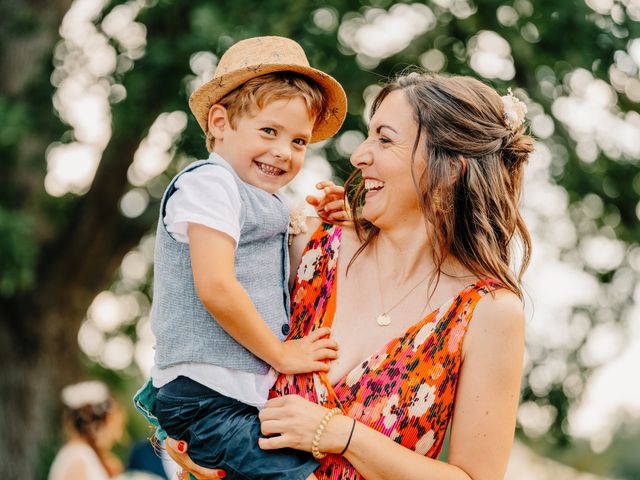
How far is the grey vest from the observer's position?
100 inches

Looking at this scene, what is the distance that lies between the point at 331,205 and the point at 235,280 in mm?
656

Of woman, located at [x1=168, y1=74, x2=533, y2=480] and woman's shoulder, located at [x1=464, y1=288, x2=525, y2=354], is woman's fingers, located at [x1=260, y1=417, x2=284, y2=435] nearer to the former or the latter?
woman, located at [x1=168, y1=74, x2=533, y2=480]

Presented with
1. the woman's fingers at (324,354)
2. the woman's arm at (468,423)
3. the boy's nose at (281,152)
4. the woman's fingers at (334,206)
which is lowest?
the woman's arm at (468,423)

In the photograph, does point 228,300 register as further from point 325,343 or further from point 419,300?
point 419,300

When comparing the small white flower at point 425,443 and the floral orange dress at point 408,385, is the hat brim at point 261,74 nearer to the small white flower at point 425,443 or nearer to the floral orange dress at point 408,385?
the floral orange dress at point 408,385

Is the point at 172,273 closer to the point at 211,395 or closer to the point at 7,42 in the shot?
the point at 211,395

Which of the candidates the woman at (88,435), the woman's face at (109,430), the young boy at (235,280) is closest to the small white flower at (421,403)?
the young boy at (235,280)

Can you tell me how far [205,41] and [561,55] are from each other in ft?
8.60

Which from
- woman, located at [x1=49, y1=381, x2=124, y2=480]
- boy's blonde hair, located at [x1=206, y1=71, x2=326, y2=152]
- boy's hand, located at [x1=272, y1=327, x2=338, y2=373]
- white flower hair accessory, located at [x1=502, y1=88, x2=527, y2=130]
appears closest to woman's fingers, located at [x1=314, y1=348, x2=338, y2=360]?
boy's hand, located at [x1=272, y1=327, x2=338, y2=373]

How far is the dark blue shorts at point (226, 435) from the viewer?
2.53m

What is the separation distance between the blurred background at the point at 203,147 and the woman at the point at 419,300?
3.63 m

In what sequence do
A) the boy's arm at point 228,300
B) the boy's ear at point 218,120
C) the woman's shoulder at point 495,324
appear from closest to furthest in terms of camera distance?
the boy's arm at point 228,300 < the woman's shoulder at point 495,324 < the boy's ear at point 218,120

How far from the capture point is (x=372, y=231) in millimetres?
2977

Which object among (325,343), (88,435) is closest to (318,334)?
(325,343)
